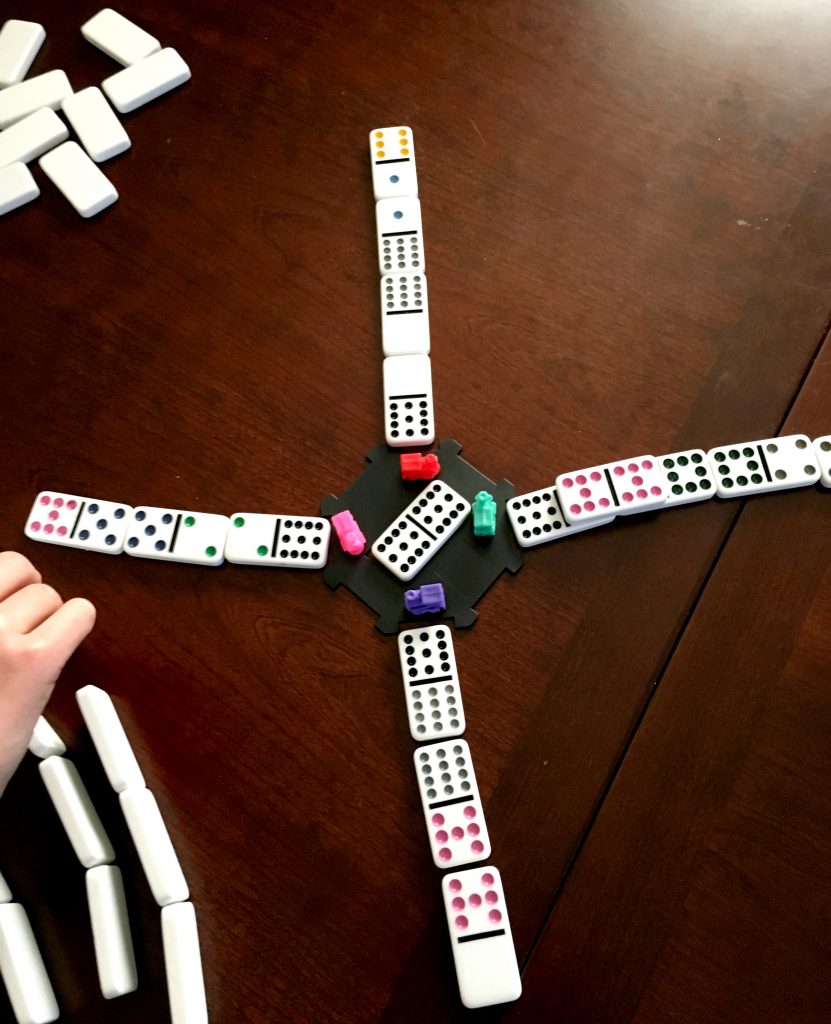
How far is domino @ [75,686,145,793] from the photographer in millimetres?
845

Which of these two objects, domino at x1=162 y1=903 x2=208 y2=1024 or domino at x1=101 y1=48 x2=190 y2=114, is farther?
domino at x1=101 y1=48 x2=190 y2=114

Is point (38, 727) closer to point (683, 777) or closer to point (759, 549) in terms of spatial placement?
point (683, 777)

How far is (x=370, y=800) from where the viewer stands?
2.75ft

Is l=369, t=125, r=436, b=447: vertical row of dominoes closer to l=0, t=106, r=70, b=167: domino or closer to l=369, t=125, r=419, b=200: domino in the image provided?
l=369, t=125, r=419, b=200: domino

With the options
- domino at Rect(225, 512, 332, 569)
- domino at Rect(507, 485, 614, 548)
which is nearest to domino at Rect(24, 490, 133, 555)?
domino at Rect(225, 512, 332, 569)

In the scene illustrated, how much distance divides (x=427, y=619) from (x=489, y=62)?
0.78 metres

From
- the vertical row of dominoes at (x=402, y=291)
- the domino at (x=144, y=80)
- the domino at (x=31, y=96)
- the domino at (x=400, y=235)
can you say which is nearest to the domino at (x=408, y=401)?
the vertical row of dominoes at (x=402, y=291)

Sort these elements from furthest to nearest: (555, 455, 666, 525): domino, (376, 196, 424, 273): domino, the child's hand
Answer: (376, 196, 424, 273): domino
(555, 455, 666, 525): domino
the child's hand

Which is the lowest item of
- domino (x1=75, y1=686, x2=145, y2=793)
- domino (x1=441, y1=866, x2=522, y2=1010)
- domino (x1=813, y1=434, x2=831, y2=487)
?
domino (x1=441, y1=866, x2=522, y2=1010)

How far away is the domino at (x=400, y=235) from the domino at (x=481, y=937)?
2.33 ft

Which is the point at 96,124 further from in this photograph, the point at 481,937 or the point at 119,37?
the point at 481,937

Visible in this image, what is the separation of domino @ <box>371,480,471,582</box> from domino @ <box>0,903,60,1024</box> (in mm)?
516

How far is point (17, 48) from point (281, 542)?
0.87 m

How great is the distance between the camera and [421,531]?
2.98 ft
